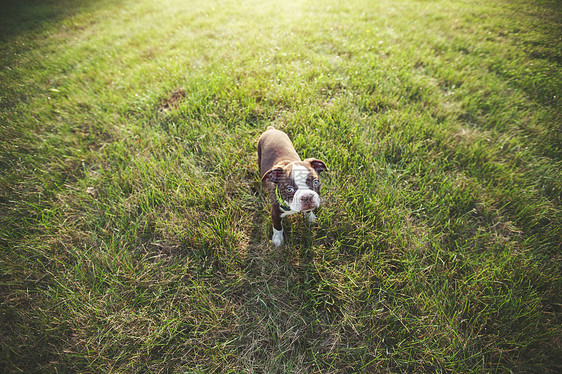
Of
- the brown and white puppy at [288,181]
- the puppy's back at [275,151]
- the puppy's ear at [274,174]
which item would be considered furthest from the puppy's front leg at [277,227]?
the puppy's back at [275,151]

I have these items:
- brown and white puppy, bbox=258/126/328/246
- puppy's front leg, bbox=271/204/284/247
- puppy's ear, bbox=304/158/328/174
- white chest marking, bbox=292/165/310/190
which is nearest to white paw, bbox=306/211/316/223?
brown and white puppy, bbox=258/126/328/246

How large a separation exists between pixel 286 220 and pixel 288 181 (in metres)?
0.79

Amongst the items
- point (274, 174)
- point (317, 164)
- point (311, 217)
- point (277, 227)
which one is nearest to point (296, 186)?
point (274, 174)

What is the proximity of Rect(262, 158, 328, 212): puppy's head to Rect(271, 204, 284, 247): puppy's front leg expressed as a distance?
0.39 feet

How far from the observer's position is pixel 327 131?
313cm

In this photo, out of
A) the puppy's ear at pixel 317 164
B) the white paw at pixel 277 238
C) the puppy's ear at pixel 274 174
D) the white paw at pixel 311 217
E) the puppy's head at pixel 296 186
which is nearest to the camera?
the puppy's head at pixel 296 186

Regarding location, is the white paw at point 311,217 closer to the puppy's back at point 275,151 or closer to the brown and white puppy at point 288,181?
the brown and white puppy at point 288,181

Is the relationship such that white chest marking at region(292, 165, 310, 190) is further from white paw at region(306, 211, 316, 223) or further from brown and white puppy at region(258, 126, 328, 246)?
white paw at region(306, 211, 316, 223)

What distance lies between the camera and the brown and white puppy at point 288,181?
172 centimetres

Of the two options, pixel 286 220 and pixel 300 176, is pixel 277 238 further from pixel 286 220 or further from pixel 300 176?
pixel 300 176

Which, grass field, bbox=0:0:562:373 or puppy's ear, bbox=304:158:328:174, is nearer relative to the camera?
grass field, bbox=0:0:562:373

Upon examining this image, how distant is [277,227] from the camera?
→ 2.19 m

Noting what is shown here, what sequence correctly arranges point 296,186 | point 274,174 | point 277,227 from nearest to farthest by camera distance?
point 296,186 < point 274,174 < point 277,227

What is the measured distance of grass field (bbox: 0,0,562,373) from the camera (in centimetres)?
178
